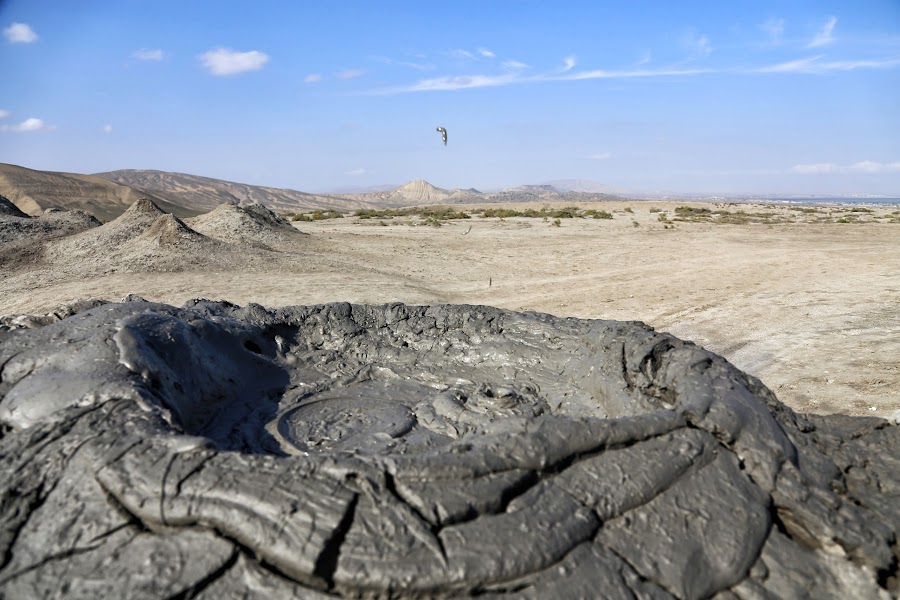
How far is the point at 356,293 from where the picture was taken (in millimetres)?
10875

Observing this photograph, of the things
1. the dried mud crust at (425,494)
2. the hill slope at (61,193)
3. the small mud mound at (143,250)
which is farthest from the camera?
the hill slope at (61,193)

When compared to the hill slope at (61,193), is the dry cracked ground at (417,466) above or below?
below

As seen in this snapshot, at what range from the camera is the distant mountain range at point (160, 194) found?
34125mm

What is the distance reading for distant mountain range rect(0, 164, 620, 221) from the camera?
34.1 meters

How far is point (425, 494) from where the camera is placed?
7.85ft

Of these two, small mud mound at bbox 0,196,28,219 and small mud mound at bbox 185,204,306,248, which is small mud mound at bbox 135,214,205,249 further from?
small mud mound at bbox 0,196,28,219

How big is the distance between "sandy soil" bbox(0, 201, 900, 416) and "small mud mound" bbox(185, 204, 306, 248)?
74 centimetres

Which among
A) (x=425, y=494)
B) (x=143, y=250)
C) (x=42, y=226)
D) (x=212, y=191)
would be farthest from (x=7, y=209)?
(x=212, y=191)

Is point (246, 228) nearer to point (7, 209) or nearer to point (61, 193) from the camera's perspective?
point (7, 209)

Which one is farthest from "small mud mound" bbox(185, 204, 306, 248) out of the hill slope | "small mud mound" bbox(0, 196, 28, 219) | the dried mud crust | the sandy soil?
the hill slope

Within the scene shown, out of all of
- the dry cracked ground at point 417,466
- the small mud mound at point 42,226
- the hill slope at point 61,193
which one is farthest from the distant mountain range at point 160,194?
the dry cracked ground at point 417,466

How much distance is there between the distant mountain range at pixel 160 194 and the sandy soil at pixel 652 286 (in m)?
6.67

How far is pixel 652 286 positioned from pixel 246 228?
10.2 metres

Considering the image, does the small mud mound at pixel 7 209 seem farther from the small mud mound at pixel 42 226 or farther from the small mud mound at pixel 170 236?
the small mud mound at pixel 170 236
